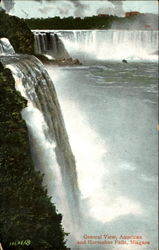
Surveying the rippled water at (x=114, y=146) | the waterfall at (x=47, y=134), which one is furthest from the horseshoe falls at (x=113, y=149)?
the waterfall at (x=47, y=134)

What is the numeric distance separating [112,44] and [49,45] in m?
13.3

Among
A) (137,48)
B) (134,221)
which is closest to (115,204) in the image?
(134,221)

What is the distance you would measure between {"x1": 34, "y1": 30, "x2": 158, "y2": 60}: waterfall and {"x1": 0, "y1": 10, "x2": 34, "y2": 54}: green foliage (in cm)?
1560

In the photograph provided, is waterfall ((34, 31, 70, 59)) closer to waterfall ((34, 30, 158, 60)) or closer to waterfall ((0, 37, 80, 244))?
waterfall ((34, 30, 158, 60))

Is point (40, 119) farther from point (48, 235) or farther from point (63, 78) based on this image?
point (63, 78)

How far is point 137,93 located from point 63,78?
429 cm

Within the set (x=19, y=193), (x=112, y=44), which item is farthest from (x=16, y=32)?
(x=112, y=44)

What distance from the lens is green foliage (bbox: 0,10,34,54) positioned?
19992mm

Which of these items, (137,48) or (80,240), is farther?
(137,48)

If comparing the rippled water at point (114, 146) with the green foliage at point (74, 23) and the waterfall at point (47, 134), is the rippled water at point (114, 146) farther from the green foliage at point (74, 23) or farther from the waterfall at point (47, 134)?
the green foliage at point (74, 23)

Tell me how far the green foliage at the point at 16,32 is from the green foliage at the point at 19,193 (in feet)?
34.2

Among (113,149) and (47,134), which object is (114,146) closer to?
(113,149)

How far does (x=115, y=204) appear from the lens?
15711 millimetres

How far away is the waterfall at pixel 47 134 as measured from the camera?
10.5 m
